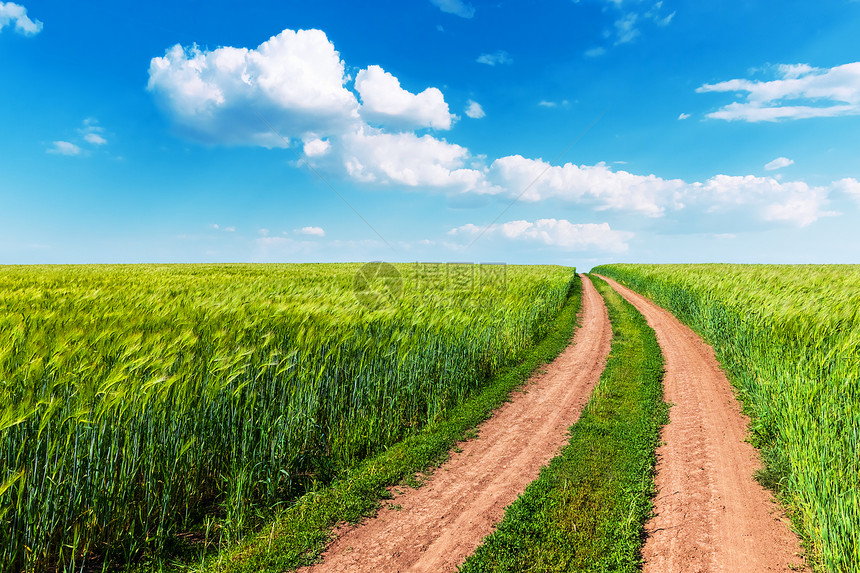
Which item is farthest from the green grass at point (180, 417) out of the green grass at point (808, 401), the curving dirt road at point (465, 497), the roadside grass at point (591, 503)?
the green grass at point (808, 401)

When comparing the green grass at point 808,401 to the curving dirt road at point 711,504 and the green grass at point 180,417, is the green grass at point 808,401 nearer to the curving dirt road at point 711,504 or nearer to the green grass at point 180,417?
the curving dirt road at point 711,504

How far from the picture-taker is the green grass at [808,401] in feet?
12.2

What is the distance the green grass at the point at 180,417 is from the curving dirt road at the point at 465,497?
997 millimetres

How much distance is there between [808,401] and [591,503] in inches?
116

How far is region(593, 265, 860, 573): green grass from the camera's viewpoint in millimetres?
3729

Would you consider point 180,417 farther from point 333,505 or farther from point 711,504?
point 711,504

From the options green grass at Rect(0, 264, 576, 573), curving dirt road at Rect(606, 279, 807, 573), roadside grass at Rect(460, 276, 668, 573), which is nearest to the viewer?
green grass at Rect(0, 264, 576, 573)

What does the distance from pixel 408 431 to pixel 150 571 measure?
12.5ft

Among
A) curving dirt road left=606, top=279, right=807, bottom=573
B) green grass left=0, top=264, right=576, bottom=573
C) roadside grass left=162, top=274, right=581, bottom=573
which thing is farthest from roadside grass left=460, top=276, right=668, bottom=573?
green grass left=0, top=264, right=576, bottom=573

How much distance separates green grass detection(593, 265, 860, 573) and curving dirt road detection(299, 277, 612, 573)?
2.81 m

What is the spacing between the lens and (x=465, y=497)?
5090 millimetres

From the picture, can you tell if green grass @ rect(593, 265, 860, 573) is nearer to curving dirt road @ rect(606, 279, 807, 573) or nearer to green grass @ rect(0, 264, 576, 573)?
curving dirt road @ rect(606, 279, 807, 573)

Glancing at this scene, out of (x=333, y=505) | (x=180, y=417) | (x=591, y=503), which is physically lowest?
(x=591, y=503)

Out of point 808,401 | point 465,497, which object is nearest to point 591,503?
point 465,497
